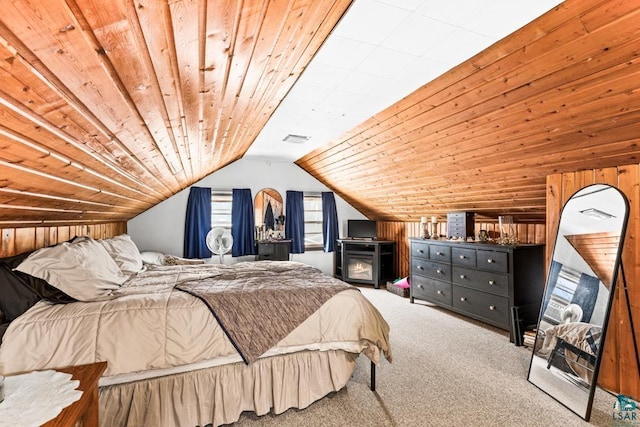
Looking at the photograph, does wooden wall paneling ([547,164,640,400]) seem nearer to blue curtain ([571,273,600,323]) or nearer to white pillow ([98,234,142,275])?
blue curtain ([571,273,600,323])

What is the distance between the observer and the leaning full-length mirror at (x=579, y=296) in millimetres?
2156

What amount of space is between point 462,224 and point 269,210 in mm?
3523

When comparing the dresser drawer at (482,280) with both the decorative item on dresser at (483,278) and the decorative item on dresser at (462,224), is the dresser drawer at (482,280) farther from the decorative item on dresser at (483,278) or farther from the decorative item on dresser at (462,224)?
the decorative item on dresser at (462,224)

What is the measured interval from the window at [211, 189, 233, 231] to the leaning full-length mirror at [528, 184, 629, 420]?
4.78 meters

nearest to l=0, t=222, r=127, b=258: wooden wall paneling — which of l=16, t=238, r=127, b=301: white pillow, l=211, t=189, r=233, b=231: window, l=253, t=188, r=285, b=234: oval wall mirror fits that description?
l=16, t=238, r=127, b=301: white pillow

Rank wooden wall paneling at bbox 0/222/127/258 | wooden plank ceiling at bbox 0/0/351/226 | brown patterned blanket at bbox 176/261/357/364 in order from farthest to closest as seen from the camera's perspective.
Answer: brown patterned blanket at bbox 176/261/357/364 → wooden wall paneling at bbox 0/222/127/258 → wooden plank ceiling at bbox 0/0/351/226

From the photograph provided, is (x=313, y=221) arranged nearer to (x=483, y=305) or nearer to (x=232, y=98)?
(x=483, y=305)

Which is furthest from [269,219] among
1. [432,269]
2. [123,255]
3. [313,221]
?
[123,255]

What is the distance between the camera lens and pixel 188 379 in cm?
204

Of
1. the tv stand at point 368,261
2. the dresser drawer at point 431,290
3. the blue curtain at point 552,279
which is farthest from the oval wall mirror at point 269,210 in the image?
the blue curtain at point 552,279

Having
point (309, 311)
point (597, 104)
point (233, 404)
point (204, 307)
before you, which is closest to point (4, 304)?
point (204, 307)

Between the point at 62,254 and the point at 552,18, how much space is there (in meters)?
3.18

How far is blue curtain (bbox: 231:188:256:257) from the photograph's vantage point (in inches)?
226

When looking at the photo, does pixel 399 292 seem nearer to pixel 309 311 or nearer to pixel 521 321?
pixel 521 321
